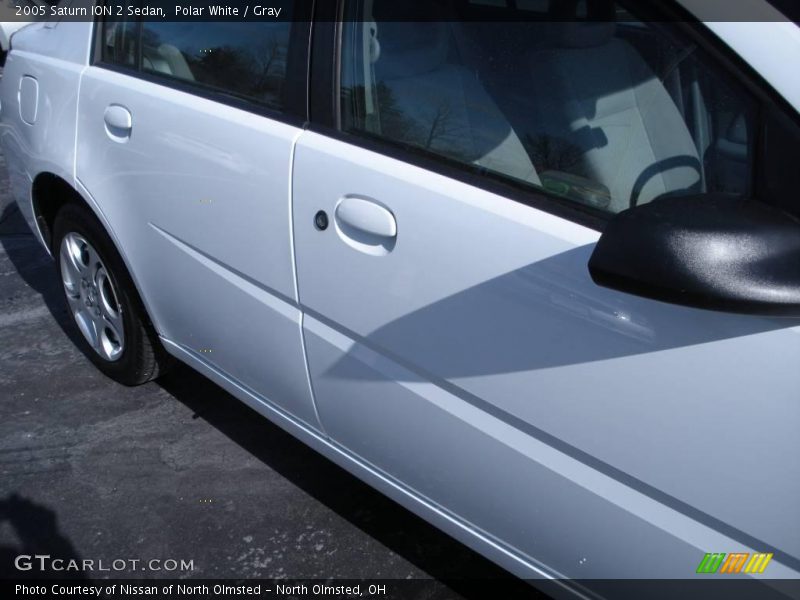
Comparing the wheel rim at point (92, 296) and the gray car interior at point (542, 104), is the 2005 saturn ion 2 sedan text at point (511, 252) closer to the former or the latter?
the gray car interior at point (542, 104)

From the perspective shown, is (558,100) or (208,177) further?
(208,177)

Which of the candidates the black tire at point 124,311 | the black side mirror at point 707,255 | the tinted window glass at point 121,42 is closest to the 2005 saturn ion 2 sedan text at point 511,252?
the black side mirror at point 707,255

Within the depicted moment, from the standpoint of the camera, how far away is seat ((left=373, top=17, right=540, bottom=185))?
175 centimetres

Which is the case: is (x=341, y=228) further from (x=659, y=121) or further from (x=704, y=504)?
(x=704, y=504)

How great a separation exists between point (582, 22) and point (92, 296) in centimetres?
220

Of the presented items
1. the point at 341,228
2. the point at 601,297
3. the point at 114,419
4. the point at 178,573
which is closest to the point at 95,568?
the point at 178,573

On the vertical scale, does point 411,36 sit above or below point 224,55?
above

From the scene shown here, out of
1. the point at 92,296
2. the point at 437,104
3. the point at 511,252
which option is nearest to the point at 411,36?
the point at 437,104

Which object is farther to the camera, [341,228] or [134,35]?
[134,35]

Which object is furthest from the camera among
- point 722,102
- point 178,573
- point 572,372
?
point 178,573

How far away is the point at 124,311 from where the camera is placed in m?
2.95

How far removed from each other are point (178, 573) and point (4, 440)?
1018 mm

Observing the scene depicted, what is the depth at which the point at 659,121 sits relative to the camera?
5.21ft

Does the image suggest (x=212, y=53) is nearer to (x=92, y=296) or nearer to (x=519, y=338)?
(x=92, y=296)
